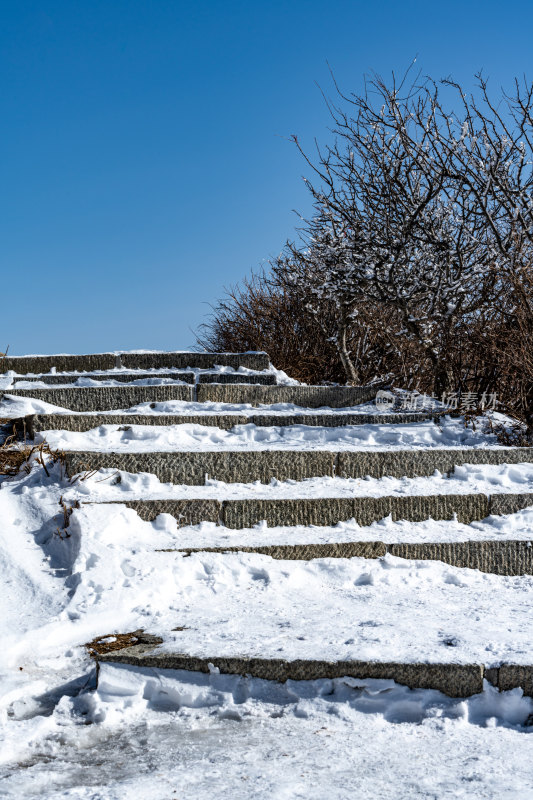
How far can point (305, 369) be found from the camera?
10.6 m

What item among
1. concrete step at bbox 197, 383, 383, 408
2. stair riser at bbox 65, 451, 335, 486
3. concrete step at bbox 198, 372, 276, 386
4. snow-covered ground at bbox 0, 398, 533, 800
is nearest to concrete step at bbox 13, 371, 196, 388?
concrete step at bbox 198, 372, 276, 386

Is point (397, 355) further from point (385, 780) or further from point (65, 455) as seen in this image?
point (385, 780)

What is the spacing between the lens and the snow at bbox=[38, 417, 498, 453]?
14.4 ft

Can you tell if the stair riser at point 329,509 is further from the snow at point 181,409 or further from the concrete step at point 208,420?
the snow at point 181,409

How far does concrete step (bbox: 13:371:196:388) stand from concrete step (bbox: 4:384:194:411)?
513mm

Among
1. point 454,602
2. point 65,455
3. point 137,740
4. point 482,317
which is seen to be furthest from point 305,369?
point 137,740

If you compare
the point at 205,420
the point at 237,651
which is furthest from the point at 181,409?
the point at 237,651

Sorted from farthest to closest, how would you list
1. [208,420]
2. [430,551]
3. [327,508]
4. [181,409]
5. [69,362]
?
[69,362] → [181,409] → [208,420] → [327,508] → [430,551]

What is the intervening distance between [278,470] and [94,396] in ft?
6.51

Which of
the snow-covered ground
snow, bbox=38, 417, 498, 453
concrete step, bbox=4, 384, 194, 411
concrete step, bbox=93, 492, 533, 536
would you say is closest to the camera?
the snow-covered ground

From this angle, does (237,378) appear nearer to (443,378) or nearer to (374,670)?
(443,378)

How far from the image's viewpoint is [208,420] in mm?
5012

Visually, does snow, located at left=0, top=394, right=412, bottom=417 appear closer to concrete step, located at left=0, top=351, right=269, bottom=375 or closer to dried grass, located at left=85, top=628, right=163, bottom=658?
concrete step, located at left=0, top=351, right=269, bottom=375

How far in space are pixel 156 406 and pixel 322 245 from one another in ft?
12.5
